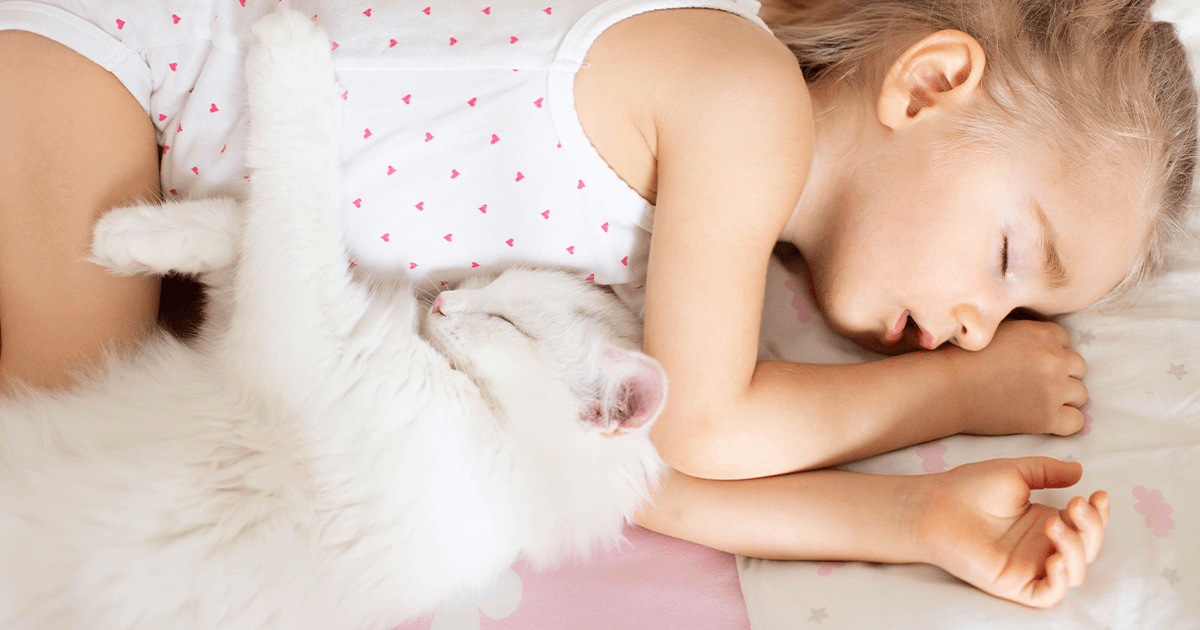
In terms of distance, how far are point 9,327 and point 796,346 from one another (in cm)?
120

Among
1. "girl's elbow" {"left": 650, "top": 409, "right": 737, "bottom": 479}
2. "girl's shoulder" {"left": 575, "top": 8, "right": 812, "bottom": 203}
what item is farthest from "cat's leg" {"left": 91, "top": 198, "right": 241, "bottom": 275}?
"girl's elbow" {"left": 650, "top": 409, "right": 737, "bottom": 479}

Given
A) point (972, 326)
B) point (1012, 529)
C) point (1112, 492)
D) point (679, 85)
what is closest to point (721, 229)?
point (679, 85)

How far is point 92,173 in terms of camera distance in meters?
0.89

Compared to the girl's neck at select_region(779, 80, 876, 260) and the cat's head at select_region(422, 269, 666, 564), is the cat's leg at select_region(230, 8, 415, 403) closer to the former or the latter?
the cat's head at select_region(422, 269, 666, 564)

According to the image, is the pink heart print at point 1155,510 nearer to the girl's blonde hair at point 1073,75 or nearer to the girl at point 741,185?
the girl at point 741,185

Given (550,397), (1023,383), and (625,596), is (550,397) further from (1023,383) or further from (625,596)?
(1023,383)

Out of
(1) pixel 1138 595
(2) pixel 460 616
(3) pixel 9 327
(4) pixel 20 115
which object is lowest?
(2) pixel 460 616

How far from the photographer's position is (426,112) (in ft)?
3.02

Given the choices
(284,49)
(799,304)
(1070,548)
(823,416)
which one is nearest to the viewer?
(1070,548)

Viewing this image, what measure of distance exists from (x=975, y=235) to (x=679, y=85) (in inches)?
16.9

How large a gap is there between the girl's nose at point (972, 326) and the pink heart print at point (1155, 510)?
26 centimetres

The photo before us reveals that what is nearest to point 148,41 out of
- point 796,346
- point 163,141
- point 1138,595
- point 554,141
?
point 163,141

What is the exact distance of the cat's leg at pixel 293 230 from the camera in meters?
0.79

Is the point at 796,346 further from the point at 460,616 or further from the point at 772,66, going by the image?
the point at 460,616
